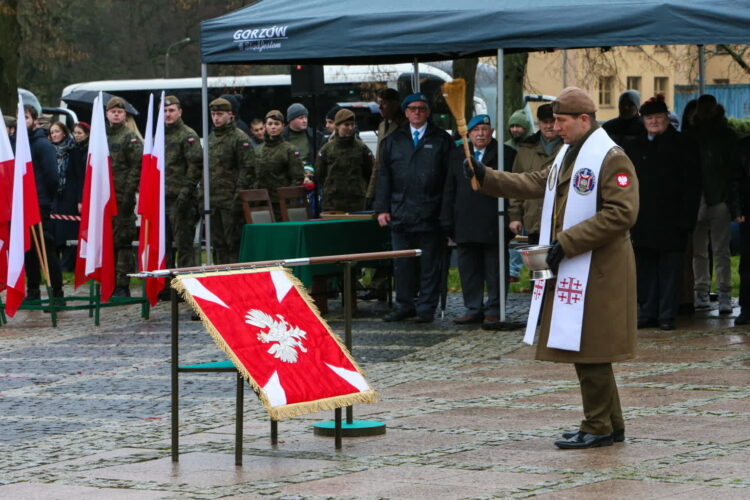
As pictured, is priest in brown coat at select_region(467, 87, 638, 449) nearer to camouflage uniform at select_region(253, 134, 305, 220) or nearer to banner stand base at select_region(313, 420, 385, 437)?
banner stand base at select_region(313, 420, 385, 437)

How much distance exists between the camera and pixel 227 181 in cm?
1599

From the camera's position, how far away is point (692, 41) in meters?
12.5

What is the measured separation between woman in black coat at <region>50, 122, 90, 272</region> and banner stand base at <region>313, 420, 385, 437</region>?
10.6m

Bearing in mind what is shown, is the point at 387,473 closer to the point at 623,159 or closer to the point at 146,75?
the point at 623,159

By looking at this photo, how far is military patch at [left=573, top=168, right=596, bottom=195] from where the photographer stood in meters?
7.82

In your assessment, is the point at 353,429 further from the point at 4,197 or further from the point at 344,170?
the point at 344,170

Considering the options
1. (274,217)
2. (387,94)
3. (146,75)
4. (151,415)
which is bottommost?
(151,415)

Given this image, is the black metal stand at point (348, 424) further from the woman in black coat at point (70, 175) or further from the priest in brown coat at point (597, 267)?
the woman in black coat at point (70, 175)

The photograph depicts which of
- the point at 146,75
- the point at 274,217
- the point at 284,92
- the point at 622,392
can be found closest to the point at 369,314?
the point at 274,217

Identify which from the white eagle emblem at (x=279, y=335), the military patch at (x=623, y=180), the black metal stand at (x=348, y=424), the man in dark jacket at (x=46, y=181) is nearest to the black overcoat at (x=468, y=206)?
the man in dark jacket at (x=46, y=181)

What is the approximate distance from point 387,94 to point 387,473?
8457 mm

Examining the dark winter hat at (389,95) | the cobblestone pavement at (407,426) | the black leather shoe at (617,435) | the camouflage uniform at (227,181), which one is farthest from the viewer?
the camouflage uniform at (227,181)

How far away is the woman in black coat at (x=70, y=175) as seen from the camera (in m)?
18.7

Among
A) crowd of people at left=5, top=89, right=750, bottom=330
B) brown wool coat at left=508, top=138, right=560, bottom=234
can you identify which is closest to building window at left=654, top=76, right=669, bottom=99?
crowd of people at left=5, top=89, right=750, bottom=330
